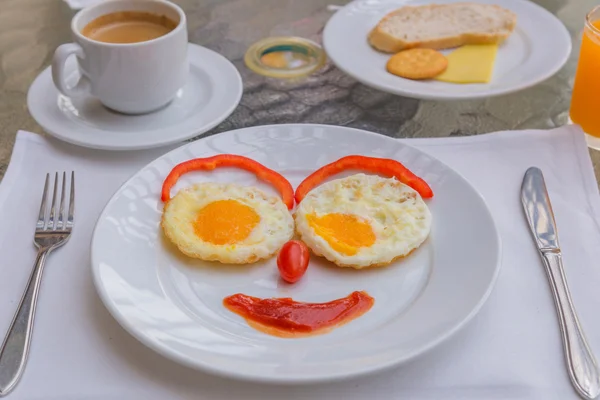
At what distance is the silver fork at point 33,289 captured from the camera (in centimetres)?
110

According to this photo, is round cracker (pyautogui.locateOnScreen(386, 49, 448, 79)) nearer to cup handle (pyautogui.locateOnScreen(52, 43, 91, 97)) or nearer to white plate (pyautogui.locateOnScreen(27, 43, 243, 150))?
white plate (pyautogui.locateOnScreen(27, 43, 243, 150))

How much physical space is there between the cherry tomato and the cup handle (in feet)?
2.85

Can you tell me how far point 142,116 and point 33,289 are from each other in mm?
704

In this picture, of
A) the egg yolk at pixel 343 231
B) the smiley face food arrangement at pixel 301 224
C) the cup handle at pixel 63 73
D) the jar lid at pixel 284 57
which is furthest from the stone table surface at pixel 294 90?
the egg yolk at pixel 343 231

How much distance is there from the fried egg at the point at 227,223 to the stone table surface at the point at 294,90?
44cm

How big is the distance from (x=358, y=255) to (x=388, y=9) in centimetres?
135

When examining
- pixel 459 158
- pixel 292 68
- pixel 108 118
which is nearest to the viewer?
pixel 459 158

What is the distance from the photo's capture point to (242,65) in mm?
2143

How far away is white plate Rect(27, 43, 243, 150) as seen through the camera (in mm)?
1666

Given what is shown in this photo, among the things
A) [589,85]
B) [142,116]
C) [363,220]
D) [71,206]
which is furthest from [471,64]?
[71,206]

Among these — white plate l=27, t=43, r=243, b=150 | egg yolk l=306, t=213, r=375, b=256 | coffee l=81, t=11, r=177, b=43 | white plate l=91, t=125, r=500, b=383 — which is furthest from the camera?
coffee l=81, t=11, r=177, b=43

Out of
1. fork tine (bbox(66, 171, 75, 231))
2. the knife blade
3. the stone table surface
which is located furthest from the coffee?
the knife blade

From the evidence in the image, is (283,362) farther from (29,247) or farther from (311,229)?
(29,247)

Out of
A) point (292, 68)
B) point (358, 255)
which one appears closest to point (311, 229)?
point (358, 255)
